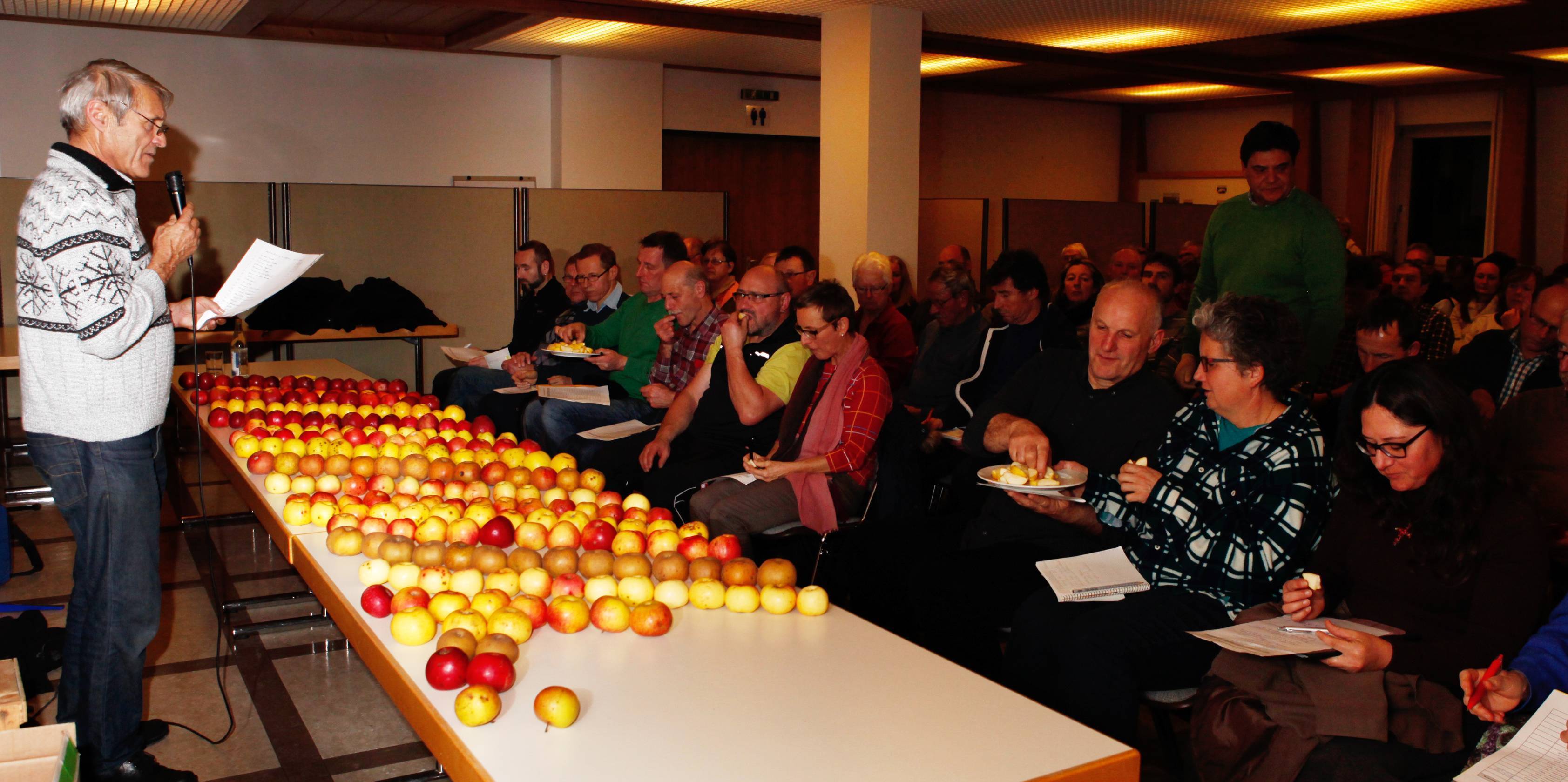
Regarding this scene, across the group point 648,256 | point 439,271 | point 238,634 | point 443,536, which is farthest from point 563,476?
point 439,271

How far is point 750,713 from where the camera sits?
5.09 feet

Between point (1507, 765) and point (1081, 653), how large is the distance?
2.23 ft

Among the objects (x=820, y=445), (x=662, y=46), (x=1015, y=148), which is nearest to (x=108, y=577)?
(x=820, y=445)

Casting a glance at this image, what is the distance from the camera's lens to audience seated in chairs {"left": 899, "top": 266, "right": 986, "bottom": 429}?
443 cm

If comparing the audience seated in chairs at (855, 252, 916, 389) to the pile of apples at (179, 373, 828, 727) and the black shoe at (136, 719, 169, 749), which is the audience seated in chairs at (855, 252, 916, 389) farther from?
the black shoe at (136, 719, 169, 749)

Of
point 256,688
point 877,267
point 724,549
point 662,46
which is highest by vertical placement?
point 662,46

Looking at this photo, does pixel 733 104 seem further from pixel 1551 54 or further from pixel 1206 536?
pixel 1206 536

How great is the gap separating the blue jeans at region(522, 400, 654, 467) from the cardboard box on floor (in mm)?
2809

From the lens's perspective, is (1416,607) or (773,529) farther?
(773,529)

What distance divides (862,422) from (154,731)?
1.90 meters

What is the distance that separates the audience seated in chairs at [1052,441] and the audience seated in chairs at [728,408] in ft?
2.76

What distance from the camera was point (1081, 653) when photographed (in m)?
2.18

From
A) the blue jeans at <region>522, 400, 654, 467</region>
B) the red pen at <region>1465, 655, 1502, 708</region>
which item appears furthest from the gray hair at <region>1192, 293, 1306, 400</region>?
the blue jeans at <region>522, 400, 654, 467</region>

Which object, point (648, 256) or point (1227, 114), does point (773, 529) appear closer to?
point (648, 256)
